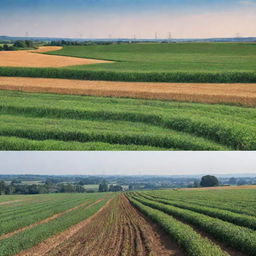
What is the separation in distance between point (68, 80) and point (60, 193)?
13482 millimetres

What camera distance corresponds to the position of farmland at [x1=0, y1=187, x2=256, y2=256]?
239 inches

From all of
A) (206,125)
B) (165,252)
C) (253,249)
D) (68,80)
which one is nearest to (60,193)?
(165,252)

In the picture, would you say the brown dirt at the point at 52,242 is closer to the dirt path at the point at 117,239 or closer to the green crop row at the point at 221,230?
the dirt path at the point at 117,239

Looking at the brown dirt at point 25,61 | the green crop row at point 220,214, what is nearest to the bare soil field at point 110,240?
Answer: the green crop row at point 220,214

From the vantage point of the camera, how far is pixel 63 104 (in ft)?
42.9

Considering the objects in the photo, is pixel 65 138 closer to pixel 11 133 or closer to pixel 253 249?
pixel 11 133

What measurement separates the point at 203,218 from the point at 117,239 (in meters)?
3.82

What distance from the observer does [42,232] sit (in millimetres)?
6770

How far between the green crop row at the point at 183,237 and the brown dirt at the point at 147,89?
7037mm

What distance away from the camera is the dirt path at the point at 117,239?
5922 mm

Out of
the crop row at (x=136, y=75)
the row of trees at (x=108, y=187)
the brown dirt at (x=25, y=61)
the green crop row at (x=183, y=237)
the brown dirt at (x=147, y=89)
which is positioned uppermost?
the brown dirt at (x=25, y=61)

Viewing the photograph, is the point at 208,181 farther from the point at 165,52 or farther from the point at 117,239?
the point at 165,52

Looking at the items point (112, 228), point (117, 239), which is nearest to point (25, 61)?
point (112, 228)

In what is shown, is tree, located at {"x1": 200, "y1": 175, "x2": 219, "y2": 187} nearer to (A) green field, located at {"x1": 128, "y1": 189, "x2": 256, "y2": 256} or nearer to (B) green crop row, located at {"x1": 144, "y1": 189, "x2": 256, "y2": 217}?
(A) green field, located at {"x1": 128, "y1": 189, "x2": 256, "y2": 256}
